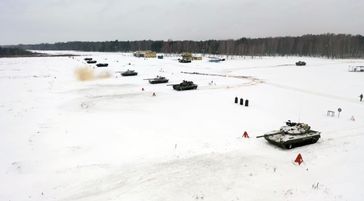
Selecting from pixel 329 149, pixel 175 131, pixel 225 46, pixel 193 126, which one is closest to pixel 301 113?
pixel 329 149

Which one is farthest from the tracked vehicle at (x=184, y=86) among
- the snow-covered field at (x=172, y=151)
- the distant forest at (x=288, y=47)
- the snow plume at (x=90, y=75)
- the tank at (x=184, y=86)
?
the distant forest at (x=288, y=47)

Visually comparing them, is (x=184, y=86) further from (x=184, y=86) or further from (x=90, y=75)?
(x=90, y=75)

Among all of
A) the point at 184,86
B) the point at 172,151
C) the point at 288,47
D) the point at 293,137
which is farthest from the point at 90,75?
the point at 288,47

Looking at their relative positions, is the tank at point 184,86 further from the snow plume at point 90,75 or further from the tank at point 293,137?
the tank at point 293,137

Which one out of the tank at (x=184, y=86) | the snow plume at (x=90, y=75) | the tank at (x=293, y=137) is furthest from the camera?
the snow plume at (x=90, y=75)

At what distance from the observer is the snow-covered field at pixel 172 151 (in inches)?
444

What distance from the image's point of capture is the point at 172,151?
15148 millimetres

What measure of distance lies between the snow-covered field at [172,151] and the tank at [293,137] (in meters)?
0.38

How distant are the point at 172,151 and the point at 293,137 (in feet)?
22.8

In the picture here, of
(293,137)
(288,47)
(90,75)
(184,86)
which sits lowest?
(293,137)

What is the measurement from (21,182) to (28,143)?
493cm

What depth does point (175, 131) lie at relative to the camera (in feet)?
60.9

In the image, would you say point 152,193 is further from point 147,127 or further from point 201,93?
point 201,93

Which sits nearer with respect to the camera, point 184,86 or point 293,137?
point 293,137
